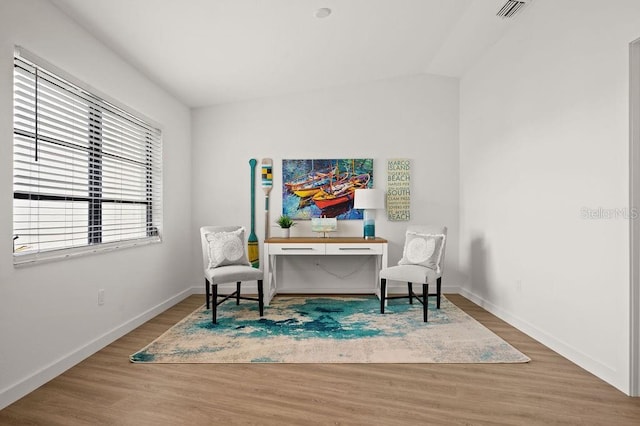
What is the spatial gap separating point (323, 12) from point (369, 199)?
81.4 inches

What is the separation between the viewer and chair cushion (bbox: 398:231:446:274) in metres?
3.80

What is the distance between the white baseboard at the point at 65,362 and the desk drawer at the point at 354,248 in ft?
6.35

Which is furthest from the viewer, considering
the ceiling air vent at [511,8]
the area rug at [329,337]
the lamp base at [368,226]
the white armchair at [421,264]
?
the lamp base at [368,226]

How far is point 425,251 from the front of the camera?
3.83m

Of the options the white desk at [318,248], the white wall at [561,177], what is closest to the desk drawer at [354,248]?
the white desk at [318,248]

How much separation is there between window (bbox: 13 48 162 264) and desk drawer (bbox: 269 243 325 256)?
4.38 ft

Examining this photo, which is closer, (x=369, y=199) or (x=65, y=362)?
(x=65, y=362)

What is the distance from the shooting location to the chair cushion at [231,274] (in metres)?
3.54

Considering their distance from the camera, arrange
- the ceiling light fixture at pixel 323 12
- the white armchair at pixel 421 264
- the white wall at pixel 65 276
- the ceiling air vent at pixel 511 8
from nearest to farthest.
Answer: the white wall at pixel 65 276 < the ceiling light fixture at pixel 323 12 < the ceiling air vent at pixel 511 8 < the white armchair at pixel 421 264

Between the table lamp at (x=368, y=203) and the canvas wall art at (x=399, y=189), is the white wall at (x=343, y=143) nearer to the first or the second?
the canvas wall art at (x=399, y=189)

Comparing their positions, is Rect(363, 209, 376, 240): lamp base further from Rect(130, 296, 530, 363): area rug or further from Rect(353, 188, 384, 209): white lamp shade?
Rect(130, 296, 530, 363): area rug

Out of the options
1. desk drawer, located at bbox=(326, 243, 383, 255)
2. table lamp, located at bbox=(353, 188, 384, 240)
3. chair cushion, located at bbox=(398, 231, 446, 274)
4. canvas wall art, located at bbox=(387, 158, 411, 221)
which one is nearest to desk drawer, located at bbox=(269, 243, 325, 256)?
desk drawer, located at bbox=(326, 243, 383, 255)

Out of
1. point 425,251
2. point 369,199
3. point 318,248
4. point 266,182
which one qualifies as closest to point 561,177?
point 425,251

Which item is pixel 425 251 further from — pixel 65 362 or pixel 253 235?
pixel 65 362
